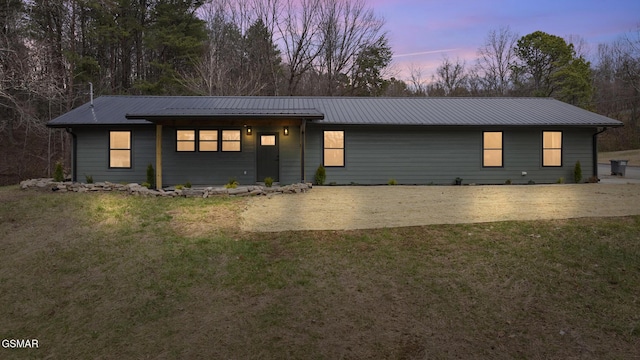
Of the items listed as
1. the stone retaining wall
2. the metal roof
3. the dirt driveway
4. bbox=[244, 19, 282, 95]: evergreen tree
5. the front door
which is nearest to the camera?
the dirt driveway

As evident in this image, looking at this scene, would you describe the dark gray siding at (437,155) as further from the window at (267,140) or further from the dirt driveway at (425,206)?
the dirt driveway at (425,206)

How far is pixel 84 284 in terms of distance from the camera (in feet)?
18.3

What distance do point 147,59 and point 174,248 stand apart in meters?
25.4

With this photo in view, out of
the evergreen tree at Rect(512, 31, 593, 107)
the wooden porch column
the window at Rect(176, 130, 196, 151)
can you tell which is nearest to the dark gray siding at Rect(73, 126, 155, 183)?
the window at Rect(176, 130, 196, 151)

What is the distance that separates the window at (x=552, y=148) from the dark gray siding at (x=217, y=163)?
926cm

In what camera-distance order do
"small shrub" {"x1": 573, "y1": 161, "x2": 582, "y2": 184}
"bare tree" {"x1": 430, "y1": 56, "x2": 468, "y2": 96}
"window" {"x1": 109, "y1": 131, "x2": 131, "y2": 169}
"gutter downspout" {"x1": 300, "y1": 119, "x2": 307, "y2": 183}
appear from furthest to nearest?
"bare tree" {"x1": 430, "y1": 56, "x2": 468, "y2": 96}
"small shrub" {"x1": 573, "y1": 161, "x2": 582, "y2": 184}
"window" {"x1": 109, "y1": 131, "x2": 131, "y2": 169}
"gutter downspout" {"x1": 300, "y1": 119, "x2": 307, "y2": 183}

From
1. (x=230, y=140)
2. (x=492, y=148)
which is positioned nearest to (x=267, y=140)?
(x=230, y=140)

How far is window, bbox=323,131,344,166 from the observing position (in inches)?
570

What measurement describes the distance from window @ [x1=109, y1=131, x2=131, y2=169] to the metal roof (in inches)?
21.8

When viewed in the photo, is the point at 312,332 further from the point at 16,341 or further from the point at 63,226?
the point at 63,226

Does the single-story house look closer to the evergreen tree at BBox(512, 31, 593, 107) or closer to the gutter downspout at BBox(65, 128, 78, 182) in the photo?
the gutter downspout at BBox(65, 128, 78, 182)

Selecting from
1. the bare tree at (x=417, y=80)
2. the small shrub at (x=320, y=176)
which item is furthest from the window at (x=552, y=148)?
the bare tree at (x=417, y=80)

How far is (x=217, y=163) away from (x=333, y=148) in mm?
4162

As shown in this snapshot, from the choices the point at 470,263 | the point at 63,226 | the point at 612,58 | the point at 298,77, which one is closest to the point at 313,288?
the point at 470,263
